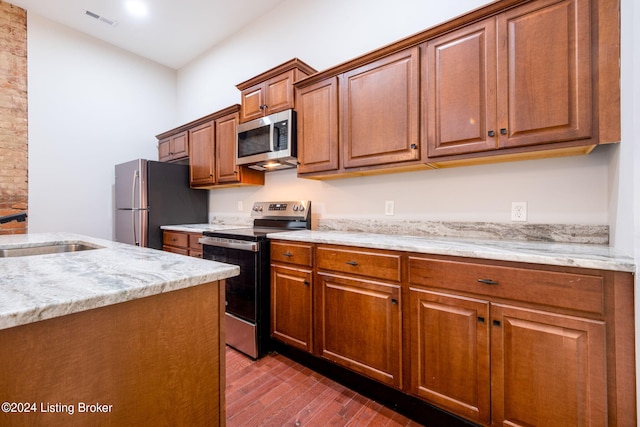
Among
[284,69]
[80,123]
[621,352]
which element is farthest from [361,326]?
[80,123]

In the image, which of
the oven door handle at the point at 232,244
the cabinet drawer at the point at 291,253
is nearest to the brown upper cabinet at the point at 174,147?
the oven door handle at the point at 232,244

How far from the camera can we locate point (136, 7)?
3127 millimetres

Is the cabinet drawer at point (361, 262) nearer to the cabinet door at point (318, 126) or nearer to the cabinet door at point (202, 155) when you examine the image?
the cabinet door at point (318, 126)

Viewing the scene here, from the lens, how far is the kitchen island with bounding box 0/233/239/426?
2.02 ft

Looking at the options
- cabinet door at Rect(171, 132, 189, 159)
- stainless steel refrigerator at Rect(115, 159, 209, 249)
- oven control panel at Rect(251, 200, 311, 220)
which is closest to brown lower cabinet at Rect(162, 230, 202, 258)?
stainless steel refrigerator at Rect(115, 159, 209, 249)

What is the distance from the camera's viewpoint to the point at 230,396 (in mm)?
1734

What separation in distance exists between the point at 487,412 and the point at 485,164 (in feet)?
4.55

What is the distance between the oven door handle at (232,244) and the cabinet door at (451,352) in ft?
3.91

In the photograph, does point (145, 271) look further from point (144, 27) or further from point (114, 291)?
point (144, 27)

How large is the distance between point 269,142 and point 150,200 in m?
1.71

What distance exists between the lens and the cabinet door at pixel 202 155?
3.36 meters

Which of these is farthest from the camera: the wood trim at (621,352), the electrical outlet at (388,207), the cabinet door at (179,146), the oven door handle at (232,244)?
the cabinet door at (179,146)

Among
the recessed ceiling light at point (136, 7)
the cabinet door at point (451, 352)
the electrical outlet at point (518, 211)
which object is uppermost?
the recessed ceiling light at point (136, 7)

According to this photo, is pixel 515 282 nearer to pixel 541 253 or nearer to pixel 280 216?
pixel 541 253
